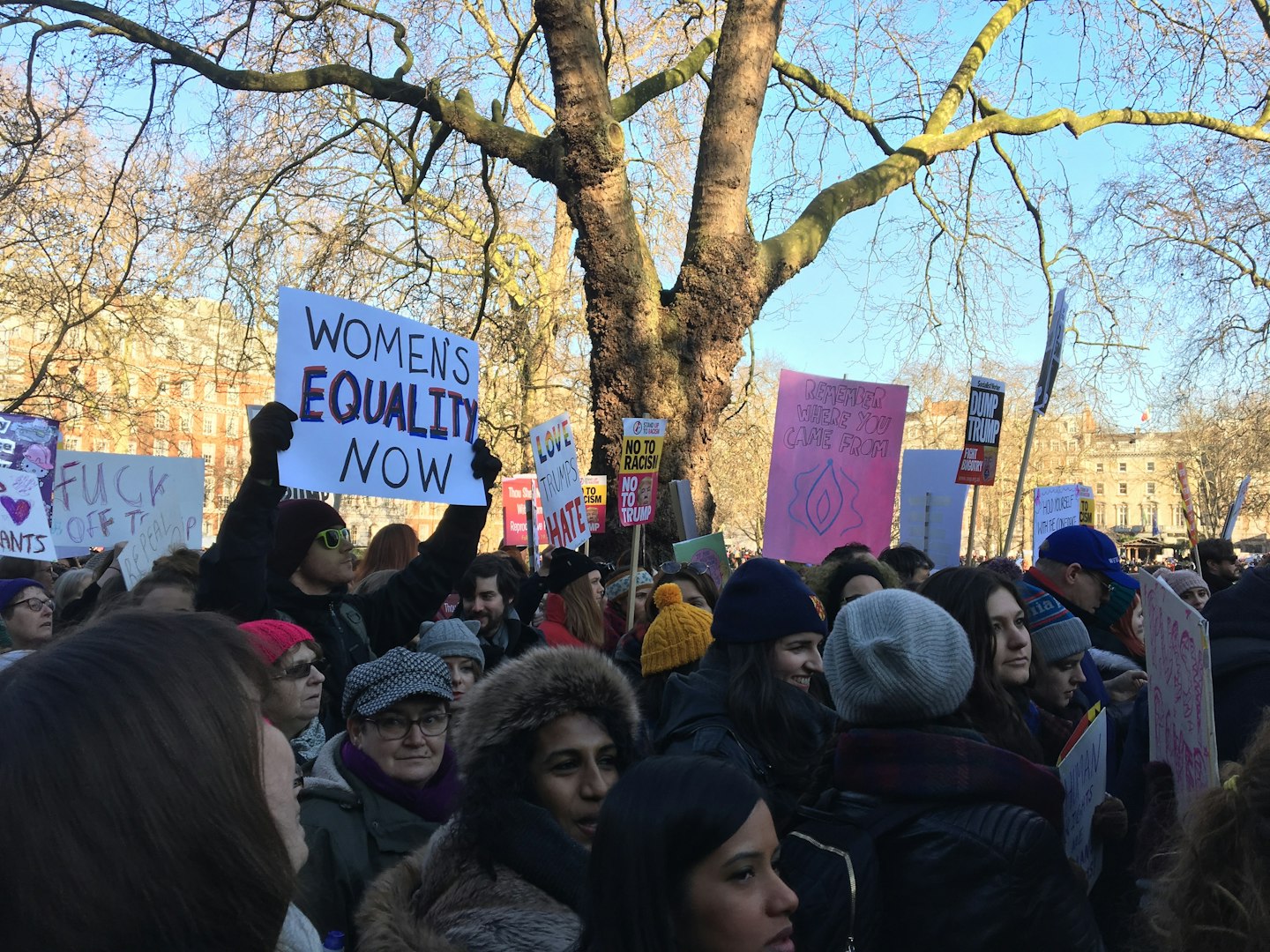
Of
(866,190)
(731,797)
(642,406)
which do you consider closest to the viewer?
(731,797)

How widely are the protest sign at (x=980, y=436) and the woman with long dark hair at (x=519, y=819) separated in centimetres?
560

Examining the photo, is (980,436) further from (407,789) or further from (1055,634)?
(407,789)

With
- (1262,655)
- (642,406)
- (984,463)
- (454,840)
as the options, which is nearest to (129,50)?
(642,406)

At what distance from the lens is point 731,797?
→ 1808 mm

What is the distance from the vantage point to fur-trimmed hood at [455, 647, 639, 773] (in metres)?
2.42

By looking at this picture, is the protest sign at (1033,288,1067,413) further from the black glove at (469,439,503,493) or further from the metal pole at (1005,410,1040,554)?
the black glove at (469,439,503,493)

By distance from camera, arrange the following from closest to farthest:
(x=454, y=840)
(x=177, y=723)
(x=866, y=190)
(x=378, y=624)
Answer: (x=177, y=723), (x=454, y=840), (x=378, y=624), (x=866, y=190)

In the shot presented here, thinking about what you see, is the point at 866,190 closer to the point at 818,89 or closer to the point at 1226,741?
the point at 818,89

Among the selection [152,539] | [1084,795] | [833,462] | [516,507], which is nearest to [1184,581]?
[833,462]

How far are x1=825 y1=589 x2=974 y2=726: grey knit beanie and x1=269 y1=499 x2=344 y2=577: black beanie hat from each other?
87.8 inches

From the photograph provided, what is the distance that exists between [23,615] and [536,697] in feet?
13.8

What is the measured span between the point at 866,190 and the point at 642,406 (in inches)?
122

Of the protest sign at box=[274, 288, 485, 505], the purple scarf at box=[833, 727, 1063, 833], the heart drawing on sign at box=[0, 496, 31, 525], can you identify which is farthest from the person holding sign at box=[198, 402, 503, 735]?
the heart drawing on sign at box=[0, 496, 31, 525]

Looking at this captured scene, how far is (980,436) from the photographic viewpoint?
25.7 feet
